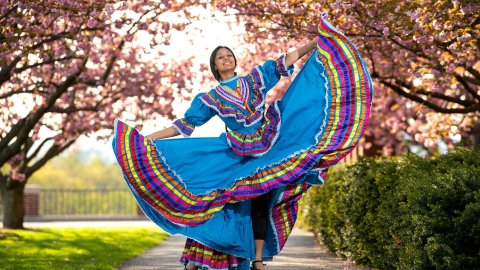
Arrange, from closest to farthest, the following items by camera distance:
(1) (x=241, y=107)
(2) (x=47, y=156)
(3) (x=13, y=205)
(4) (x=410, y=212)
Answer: (4) (x=410, y=212) < (1) (x=241, y=107) < (2) (x=47, y=156) < (3) (x=13, y=205)

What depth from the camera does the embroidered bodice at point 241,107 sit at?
535 cm

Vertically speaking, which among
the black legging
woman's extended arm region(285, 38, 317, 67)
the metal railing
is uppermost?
woman's extended arm region(285, 38, 317, 67)

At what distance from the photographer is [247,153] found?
5266 millimetres

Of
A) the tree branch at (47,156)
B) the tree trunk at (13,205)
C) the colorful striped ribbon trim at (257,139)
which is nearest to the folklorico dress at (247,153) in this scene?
the colorful striped ribbon trim at (257,139)

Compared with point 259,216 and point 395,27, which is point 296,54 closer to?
point 259,216

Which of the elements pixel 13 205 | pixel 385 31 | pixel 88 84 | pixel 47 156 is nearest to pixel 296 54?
pixel 385 31

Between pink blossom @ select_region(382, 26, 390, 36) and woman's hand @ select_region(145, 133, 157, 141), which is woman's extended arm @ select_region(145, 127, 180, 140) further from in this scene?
pink blossom @ select_region(382, 26, 390, 36)

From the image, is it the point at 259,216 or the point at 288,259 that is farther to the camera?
the point at 288,259

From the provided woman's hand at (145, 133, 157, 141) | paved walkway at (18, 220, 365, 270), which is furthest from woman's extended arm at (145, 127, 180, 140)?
paved walkway at (18, 220, 365, 270)

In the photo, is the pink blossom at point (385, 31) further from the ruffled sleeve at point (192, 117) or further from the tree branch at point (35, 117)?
the tree branch at point (35, 117)

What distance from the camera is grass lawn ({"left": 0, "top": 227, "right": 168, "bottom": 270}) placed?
8.73 m

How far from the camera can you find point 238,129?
213 inches

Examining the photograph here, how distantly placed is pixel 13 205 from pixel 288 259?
8.69m

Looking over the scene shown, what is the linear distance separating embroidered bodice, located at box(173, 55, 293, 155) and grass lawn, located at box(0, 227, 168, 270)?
323 centimetres
